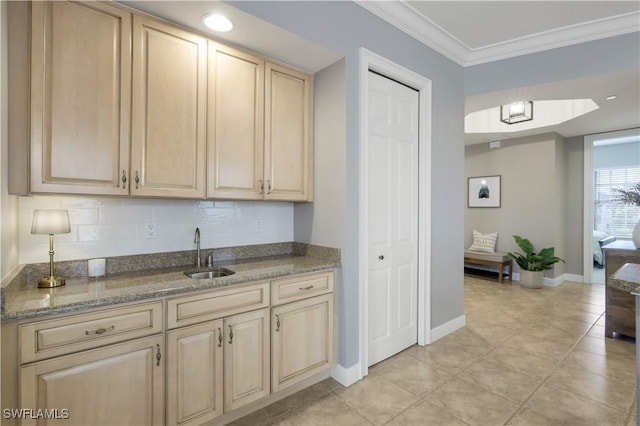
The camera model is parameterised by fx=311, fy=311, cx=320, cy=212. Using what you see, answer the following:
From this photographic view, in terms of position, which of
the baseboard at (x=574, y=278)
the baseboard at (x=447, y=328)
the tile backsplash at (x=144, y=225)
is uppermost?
the tile backsplash at (x=144, y=225)

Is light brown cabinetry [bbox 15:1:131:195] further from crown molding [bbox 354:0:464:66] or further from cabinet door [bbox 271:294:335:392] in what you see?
crown molding [bbox 354:0:464:66]

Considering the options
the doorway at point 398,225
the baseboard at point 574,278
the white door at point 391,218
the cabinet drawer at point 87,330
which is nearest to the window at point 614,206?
the baseboard at point 574,278

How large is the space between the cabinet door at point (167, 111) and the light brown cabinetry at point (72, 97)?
0.20 ft

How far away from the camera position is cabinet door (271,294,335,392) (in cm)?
207

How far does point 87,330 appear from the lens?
56.0 inches

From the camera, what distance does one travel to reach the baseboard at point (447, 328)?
314 centimetres

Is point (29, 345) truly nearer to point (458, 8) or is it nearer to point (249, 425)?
point (249, 425)

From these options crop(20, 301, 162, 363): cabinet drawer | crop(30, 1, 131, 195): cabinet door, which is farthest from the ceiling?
crop(20, 301, 162, 363): cabinet drawer

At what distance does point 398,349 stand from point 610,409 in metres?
1.45

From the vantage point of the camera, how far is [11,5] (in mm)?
1530

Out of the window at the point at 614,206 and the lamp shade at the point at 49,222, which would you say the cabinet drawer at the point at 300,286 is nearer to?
the lamp shade at the point at 49,222

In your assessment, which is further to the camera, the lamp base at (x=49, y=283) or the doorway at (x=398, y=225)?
the doorway at (x=398, y=225)

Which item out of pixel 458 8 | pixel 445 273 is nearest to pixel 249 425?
pixel 445 273

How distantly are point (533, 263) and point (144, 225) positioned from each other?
5679 mm
